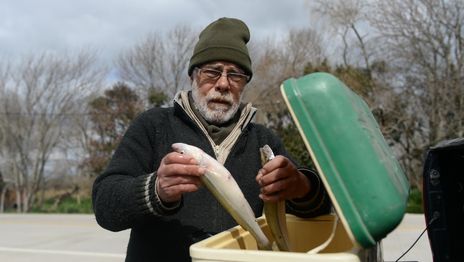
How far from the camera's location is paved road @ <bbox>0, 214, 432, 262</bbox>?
768cm

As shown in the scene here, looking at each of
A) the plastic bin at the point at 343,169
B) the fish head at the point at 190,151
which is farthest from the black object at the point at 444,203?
the fish head at the point at 190,151

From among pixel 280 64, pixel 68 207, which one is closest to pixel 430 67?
pixel 280 64

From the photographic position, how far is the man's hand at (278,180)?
1.39 m

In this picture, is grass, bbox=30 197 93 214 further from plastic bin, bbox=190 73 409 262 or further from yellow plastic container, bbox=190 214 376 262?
plastic bin, bbox=190 73 409 262

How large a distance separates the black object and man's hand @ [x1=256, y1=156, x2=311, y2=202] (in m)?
0.90

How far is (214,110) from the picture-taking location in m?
1.89

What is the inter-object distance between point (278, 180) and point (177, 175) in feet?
0.99

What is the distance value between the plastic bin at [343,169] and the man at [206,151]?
33 cm

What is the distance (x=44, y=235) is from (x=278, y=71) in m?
13.9

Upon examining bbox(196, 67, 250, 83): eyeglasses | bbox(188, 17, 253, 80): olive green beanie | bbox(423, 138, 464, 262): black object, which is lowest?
bbox(423, 138, 464, 262): black object

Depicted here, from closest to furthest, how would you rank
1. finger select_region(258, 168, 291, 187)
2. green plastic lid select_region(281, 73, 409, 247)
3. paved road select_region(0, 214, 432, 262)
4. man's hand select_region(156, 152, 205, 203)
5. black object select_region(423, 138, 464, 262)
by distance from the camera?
1. green plastic lid select_region(281, 73, 409, 247)
2. man's hand select_region(156, 152, 205, 203)
3. finger select_region(258, 168, 291, 187)
4. black object select_region(423, 138, 464, 262)
5. paved road select_region(0, 214, 432, 262)

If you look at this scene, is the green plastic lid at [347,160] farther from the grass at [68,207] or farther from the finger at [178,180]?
the grass at [68,207]

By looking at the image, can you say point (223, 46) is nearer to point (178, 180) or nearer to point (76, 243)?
point (178, 180)

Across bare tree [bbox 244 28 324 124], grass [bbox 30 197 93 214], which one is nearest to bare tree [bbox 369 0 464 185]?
bare tree [bbox 244 28 324 124]
